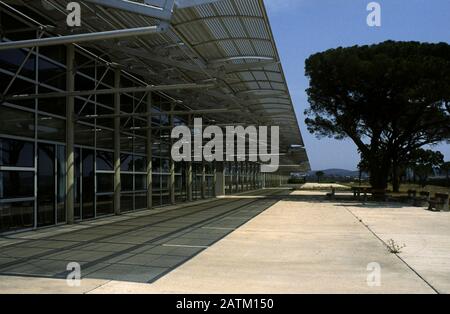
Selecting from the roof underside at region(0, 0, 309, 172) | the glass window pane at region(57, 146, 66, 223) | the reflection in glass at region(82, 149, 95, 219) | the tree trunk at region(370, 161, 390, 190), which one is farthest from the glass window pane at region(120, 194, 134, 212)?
the tree trunk at region(370, 161, 390, 190)

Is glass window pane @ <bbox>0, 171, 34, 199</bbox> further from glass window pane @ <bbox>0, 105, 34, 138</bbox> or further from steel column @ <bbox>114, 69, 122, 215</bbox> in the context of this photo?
steel column @ <bbox>114, 69, 122, 215</bbox>

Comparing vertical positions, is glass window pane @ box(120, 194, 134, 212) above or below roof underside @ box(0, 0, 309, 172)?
below

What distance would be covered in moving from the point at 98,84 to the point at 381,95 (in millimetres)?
19867

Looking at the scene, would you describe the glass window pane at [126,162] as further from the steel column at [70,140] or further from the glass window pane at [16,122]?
the glass window pane at [16,122]

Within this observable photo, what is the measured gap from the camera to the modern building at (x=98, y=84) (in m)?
11.3

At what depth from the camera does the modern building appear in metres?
11.3

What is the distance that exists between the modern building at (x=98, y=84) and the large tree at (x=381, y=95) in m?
10.2

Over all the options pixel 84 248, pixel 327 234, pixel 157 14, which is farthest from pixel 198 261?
pixel 327 234

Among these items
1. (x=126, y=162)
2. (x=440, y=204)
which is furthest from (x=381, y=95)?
(x=126, y=162)

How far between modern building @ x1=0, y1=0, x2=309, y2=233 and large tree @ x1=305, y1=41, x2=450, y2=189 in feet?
33.5

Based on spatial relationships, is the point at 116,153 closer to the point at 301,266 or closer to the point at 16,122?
the point at 16,122

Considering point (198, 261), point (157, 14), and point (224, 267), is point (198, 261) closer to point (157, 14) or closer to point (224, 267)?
point (224, 267)

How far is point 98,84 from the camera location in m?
14.8

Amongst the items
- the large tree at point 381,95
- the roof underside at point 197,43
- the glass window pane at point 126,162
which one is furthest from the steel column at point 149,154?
the large tree at point 381,95
